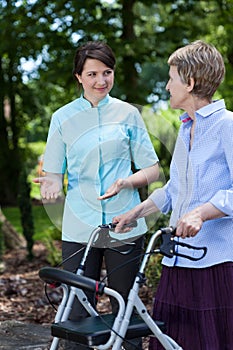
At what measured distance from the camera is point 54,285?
3.24 m

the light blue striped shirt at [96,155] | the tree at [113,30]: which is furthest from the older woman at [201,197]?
the tree at [113,30]

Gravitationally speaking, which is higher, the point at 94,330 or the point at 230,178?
the point at 230,178

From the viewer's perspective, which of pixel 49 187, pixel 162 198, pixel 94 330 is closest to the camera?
pixel 94 330

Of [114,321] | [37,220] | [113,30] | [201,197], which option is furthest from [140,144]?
[37,220]

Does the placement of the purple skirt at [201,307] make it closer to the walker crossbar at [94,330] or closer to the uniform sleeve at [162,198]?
the walker crossbar at [94,330]

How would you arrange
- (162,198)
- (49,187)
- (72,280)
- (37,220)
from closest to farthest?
(72,280) → (162,198) → (49,187) → (37,220)

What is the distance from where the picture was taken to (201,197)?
130 inches

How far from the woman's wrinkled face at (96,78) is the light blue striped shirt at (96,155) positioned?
68mm

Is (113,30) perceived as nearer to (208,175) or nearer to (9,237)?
(9,237)

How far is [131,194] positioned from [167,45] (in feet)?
22.9

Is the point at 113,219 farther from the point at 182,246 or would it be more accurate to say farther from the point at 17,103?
the point at 17,103

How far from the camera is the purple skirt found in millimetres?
3305

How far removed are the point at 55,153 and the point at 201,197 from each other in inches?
33.4

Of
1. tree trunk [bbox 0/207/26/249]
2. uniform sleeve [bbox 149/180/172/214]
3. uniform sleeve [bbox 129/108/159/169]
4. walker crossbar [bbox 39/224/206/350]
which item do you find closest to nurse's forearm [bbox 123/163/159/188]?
uniform sleeve [bbox 129/108/159/169]
